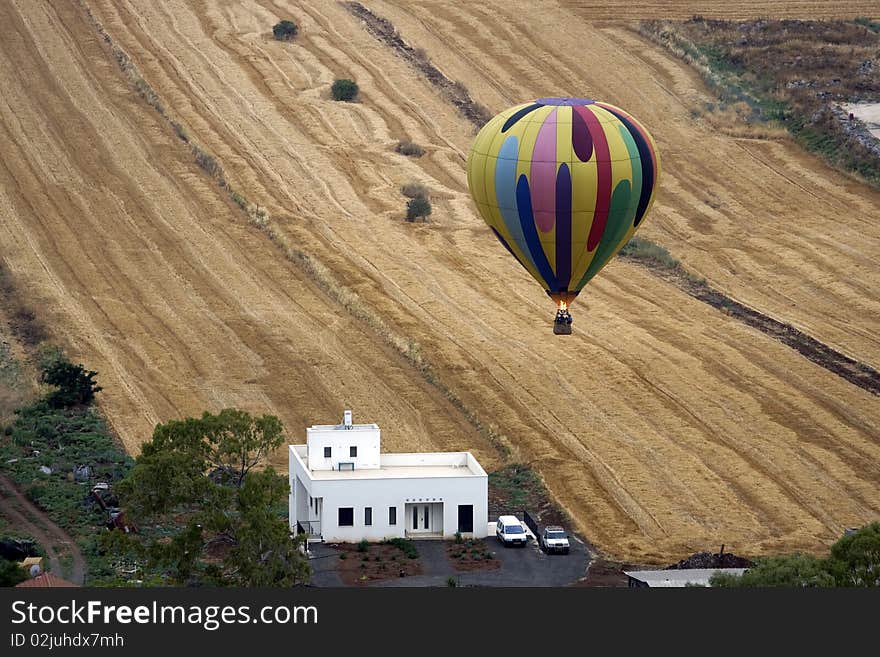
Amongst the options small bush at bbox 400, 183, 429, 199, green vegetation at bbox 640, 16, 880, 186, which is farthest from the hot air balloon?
green vegetation at bbox 640, 16, 880, 186

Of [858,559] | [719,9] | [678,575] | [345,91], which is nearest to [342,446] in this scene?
[678,575]

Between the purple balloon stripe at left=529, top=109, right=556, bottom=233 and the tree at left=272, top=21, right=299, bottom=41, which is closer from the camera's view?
the purple balloon stripe at left=529, top=109, right=556, bottom=233

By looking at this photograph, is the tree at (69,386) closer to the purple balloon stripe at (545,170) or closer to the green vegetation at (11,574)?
the green vegetation at (11,574)

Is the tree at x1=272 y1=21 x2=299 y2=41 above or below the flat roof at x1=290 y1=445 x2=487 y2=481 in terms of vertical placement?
below

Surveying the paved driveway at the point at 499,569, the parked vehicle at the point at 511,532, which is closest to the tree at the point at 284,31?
the parked vehicle at the point at 511,532

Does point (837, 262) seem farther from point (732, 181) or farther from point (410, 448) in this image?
point (410, 448)

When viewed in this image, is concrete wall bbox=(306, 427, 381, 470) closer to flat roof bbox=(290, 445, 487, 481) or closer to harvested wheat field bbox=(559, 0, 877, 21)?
flat roof bbox=(290, 445, 487, 481)

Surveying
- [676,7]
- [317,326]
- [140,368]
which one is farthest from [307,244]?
[676,7]
